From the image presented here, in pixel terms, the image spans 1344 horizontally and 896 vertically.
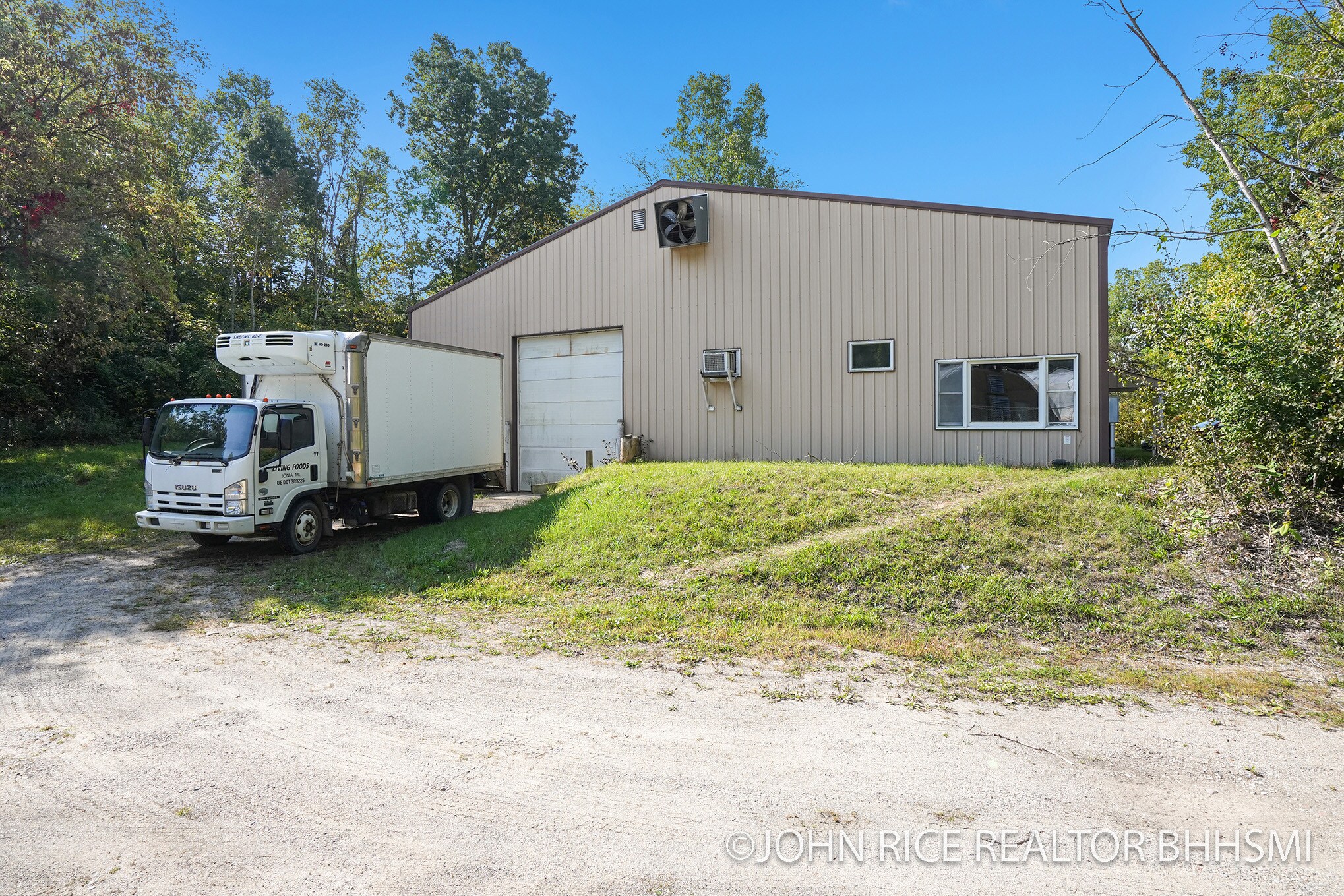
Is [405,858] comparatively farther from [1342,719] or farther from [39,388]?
[39,388]

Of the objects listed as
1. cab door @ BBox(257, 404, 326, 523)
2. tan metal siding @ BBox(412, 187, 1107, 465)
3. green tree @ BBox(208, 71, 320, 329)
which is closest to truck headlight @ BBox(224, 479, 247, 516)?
cab door @ BBox(257, 404, 326, 523)

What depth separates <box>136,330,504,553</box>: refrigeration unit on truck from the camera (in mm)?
9008

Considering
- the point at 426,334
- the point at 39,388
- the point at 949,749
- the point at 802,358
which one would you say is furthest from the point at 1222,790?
the point at 39,388

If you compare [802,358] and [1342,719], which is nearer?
[1342,719]

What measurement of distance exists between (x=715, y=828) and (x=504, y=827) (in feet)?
3.02

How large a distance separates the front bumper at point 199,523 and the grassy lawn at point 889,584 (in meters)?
0.76

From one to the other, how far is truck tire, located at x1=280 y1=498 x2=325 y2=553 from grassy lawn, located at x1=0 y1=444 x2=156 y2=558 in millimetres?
3461

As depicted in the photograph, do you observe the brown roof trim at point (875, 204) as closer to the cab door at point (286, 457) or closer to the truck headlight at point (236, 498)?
the cab door at point (286, 457)

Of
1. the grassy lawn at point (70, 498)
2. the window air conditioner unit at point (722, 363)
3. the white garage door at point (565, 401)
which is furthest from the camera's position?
the white garage door at point (565, 401)

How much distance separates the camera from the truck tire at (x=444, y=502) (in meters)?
12.0

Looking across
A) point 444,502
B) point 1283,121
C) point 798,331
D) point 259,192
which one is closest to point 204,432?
point 444,502

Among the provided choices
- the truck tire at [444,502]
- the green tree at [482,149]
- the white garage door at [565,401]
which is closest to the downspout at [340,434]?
the truck tire at [444,502]

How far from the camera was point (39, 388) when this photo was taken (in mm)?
19000

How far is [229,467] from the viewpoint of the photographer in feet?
29.1
